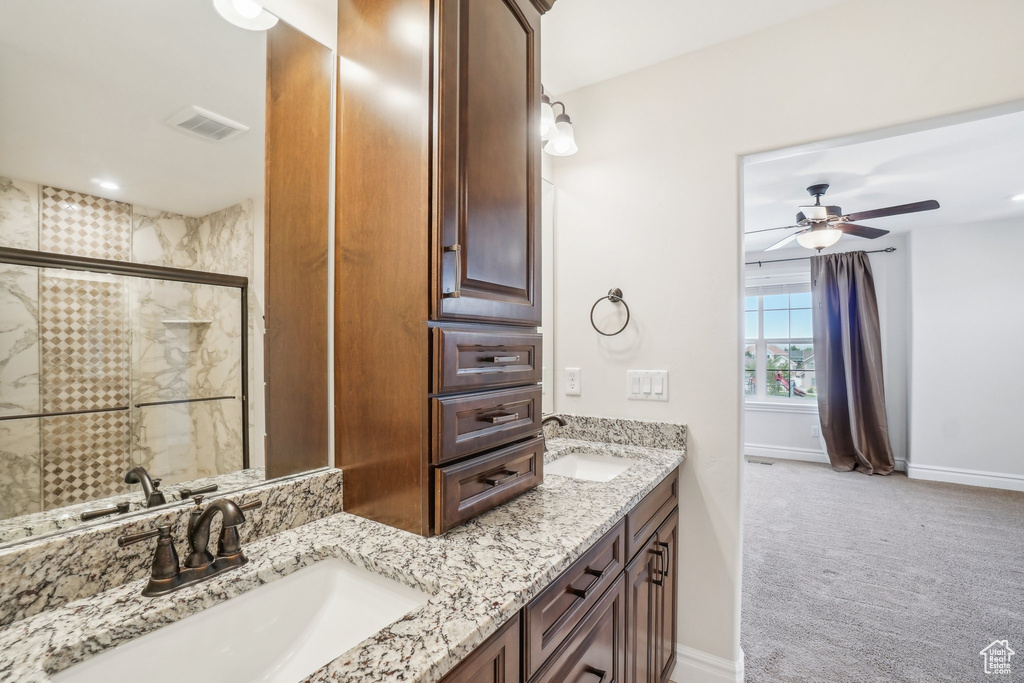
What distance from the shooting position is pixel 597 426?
2064 mm

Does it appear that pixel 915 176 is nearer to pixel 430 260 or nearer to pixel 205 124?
pixel 430 260

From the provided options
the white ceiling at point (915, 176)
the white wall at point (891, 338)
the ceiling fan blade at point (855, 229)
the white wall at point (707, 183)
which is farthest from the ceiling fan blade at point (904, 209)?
the white wall at point (707, 183)

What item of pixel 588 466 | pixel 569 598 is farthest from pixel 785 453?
pixel 569 598

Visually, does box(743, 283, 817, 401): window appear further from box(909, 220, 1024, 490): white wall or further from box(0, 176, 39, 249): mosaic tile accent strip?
box(0, 176, 39, 249): mosaic tile accent strip

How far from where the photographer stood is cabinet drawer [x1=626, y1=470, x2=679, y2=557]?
4.47 feet

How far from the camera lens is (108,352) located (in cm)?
83

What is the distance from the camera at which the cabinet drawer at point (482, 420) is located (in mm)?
1020

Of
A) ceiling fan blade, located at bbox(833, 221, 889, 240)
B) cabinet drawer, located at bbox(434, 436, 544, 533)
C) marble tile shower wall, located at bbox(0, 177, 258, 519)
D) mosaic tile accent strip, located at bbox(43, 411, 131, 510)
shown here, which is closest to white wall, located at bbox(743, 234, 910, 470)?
ceiling fan blade, located at bbox(833, 221, 889, 240)

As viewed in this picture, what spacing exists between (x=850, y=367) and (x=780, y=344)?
821mm

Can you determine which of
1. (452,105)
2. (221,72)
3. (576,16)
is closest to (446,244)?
(452,105)

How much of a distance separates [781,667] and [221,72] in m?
2.76

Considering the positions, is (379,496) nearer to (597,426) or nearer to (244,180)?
(244,180)

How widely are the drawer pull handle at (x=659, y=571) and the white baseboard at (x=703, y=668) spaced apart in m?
0.45

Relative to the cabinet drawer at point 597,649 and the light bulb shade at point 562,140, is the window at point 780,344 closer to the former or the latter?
the light bulb shade at point 562,140
